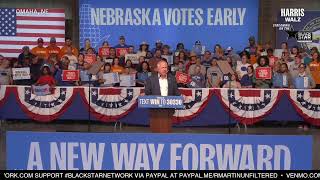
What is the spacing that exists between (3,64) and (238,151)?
386 inches

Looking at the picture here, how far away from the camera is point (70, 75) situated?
525 inches

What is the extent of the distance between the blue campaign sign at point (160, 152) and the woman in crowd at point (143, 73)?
7653mm

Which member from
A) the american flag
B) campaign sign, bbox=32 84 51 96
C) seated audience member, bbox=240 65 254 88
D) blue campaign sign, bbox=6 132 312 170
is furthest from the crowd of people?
blue campaign sign, bbox=6 132 312 170

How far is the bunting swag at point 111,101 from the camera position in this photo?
512 inches

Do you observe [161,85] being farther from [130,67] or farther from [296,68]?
[296,68]

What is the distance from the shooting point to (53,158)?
575 centimetres

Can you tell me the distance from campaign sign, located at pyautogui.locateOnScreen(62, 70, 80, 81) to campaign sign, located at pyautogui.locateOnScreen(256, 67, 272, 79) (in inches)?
185

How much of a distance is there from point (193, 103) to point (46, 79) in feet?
12.6

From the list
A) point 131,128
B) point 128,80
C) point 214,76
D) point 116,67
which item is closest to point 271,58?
point 214,76

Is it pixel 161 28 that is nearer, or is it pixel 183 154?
pixel 183 154

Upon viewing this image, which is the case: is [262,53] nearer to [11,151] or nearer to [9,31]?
[9,31]

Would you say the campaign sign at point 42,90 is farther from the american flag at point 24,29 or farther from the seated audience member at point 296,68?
the seated audience member at point 296,68

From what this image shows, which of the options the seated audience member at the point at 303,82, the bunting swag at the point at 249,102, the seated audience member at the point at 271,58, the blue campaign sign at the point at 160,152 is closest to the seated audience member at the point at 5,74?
the bunting swag at the point at 249,102
